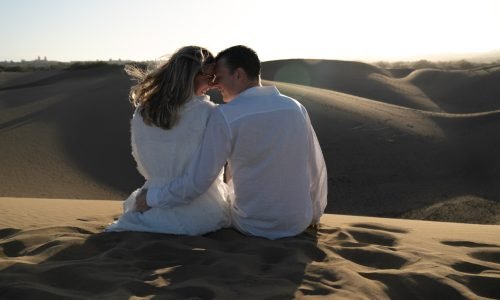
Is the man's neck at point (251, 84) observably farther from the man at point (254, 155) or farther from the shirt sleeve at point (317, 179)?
the shirt sleeve at point (317, 179)

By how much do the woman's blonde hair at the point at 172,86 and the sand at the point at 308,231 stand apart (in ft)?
2.92

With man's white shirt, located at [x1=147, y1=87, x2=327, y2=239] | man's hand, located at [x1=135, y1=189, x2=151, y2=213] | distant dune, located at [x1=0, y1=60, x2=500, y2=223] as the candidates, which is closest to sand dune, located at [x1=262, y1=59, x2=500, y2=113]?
distant dune, located at [x1=0, y1=60, x2=500, y2=223]

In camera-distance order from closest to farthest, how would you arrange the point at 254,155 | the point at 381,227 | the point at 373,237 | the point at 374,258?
the point at 374,258 < the point at 254,155 < the point at 373,237 < the point at 381,227

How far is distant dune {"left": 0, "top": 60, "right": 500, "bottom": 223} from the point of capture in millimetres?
11047

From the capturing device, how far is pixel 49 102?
18375mm

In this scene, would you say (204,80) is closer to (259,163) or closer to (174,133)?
(174,133)

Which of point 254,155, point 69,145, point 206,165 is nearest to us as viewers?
point 206,165

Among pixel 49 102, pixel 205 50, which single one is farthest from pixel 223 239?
pixel 49 102

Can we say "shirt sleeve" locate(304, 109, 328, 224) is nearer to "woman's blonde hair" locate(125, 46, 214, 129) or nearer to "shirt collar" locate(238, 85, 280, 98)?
"shirt collar" locate(238, 85, 280, 98)

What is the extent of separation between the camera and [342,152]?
46.0 ft

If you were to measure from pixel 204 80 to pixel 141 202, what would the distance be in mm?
1026

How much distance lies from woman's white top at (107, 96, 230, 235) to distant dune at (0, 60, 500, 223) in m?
6.31

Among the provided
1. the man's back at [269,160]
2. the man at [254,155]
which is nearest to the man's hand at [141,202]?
the man at [254,155]

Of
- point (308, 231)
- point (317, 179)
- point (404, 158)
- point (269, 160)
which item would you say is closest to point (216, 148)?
point (269, 160)
